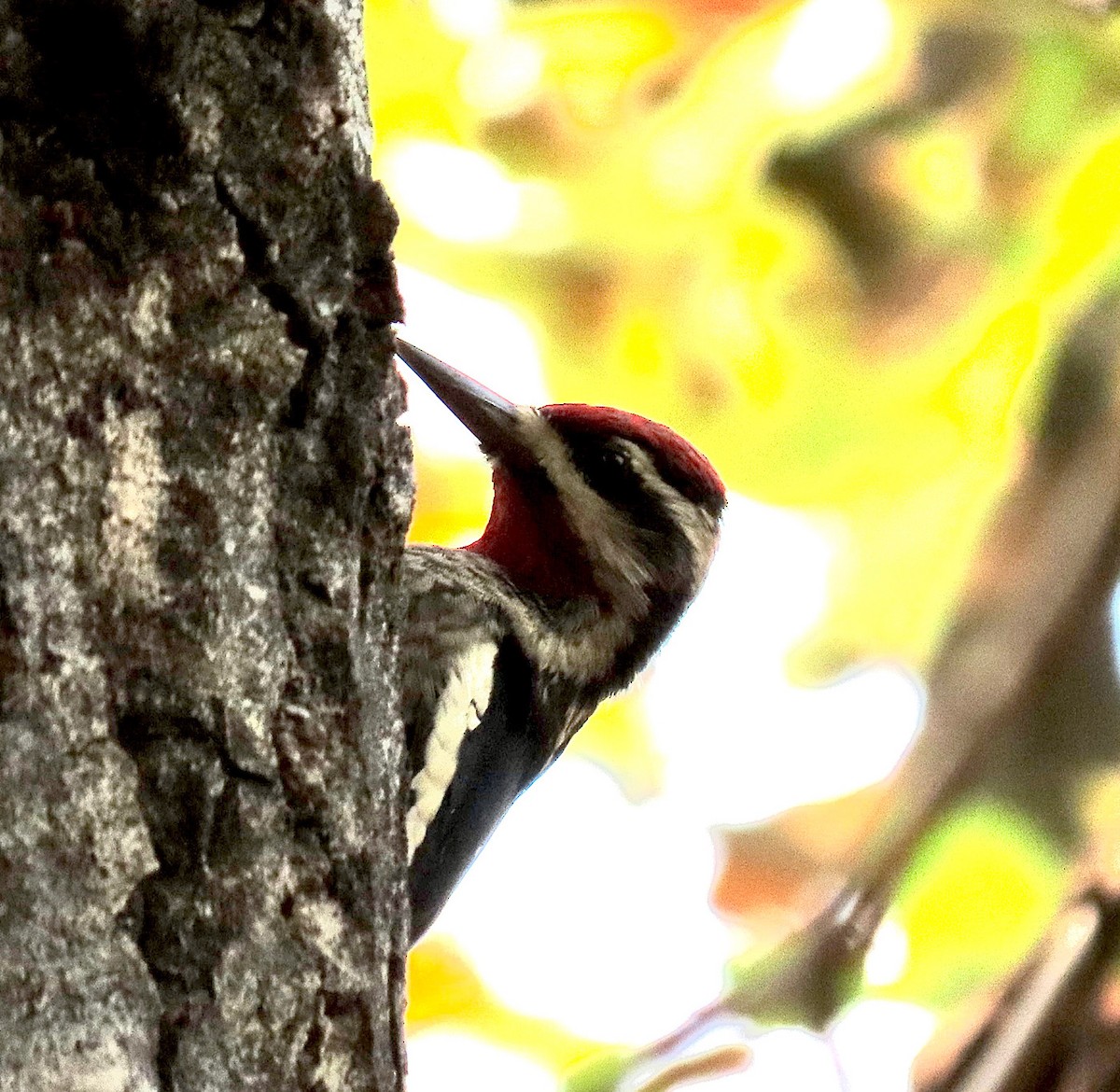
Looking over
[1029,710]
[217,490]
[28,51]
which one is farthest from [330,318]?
[1029,710]

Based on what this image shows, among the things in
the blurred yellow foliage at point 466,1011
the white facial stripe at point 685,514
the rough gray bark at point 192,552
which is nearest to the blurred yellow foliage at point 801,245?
the blurred yellow foliage at point 466,1011

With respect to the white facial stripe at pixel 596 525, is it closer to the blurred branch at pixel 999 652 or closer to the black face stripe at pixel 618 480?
the black face stripe at pixel 618 480

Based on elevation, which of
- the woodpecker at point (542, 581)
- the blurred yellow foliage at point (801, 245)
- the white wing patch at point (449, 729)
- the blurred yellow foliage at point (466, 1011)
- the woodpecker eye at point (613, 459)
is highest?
the blurred yellow foliage at point (801, 245)

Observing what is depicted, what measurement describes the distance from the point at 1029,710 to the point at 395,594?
70.5 inches

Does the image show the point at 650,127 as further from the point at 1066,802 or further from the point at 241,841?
the point at 241,841

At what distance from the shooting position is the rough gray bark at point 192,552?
A: 3.70 ft

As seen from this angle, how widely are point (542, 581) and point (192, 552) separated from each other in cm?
109

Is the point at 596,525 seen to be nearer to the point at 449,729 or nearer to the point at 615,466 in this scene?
the point at 615,466

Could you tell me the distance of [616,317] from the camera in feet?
11.0

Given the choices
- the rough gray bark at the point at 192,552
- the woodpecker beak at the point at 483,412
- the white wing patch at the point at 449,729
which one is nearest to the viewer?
the rough gray bark at the point at 192,552

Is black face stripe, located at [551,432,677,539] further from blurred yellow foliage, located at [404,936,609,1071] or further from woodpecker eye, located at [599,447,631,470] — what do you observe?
blurred yellow foliage, located at [404,936,609,1071]

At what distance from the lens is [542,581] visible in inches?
90.8

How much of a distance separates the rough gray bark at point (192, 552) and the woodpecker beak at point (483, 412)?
0.74 meters

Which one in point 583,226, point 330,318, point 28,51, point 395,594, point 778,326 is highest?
point 583,226
